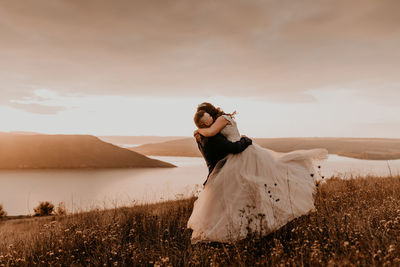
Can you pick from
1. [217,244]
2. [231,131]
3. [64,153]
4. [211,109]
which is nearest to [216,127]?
[231,131]

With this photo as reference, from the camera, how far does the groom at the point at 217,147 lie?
4926 millimetres

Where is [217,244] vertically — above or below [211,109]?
below

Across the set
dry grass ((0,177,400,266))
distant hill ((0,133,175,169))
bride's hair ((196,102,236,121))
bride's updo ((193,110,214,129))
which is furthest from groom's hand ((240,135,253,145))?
distant hill ((0,133,175,169))

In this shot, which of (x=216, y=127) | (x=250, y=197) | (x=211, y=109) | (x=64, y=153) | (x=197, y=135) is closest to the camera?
(x=250, y=197)

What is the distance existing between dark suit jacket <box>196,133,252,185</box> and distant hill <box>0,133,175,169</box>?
34604 mm

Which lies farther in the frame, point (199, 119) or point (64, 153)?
point (64, 153)

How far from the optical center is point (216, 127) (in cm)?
482

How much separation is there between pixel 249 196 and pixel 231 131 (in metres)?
1.18

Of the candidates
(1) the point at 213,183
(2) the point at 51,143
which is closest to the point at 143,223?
(1) the point at 213,183

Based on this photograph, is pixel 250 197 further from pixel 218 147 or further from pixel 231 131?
pixel 231 131

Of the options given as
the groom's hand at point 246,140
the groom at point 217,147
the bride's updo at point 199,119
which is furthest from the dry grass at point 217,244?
the bride's updo at point 199,119

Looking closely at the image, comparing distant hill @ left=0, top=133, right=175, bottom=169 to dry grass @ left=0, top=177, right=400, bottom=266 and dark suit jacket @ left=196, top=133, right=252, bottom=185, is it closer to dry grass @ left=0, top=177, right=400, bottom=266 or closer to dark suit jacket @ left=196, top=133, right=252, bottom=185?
dry grass @ left=0, top=177, right=400, bottom=266

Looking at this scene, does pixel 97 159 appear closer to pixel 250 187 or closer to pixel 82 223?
pixel 82 223

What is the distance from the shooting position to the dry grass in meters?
3.37
